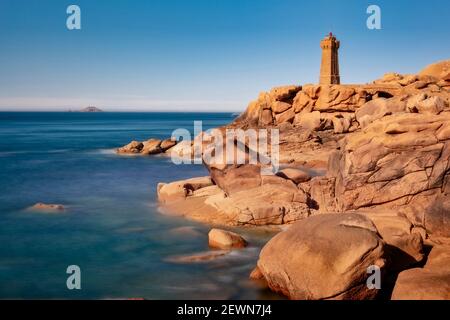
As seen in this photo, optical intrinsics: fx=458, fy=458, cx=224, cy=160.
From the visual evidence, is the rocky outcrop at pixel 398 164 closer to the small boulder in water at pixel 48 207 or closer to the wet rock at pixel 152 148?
the small boulder in water at pixel 48 207

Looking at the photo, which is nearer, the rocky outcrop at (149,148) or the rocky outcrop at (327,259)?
the rocky outcrop at (327,259)

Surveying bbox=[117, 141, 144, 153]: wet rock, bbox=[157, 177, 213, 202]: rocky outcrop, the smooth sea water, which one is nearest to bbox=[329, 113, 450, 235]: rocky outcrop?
the smooth sea water

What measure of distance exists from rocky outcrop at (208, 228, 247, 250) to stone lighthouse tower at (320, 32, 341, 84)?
49.4 m

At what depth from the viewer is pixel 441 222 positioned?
40.7 ft

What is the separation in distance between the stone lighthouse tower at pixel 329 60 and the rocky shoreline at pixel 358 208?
34.2m

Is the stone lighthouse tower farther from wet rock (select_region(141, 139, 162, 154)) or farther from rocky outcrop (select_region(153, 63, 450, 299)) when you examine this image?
rocky outcrop (select_region(153, 63, 450, 299))

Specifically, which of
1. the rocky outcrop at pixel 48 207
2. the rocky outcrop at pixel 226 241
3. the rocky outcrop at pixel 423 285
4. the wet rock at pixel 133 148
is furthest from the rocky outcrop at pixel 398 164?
the wet rock at pixel 133 148

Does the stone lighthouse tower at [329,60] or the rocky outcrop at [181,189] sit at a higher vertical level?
the stone lighthouse tower at [329,60]

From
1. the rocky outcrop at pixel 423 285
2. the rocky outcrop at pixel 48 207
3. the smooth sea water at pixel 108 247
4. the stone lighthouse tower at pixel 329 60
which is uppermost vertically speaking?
the stone lighthouse tower at pixel 329 60

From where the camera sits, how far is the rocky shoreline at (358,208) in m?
9.99

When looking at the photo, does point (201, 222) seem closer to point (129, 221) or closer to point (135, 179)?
point (129, 221)

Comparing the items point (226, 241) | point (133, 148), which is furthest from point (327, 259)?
point (133, 148)

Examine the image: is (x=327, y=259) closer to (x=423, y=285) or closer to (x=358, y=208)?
(x=423, y=285)
